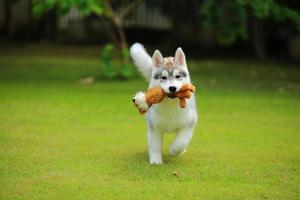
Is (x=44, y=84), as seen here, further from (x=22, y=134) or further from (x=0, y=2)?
(x=0, y=2)

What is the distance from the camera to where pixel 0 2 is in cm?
2095

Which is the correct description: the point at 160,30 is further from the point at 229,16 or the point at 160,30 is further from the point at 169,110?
the point at 169,110

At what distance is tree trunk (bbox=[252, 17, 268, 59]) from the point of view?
18.0 m

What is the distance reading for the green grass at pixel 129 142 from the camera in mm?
5816

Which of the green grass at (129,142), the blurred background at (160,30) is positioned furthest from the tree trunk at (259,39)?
the green grass at (129,142)

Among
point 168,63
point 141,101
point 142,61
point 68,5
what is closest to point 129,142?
point 142,61

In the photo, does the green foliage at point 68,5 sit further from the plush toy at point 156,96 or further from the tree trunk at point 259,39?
the tree trunk at point 259,39

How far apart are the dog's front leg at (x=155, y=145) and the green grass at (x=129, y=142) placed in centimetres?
11

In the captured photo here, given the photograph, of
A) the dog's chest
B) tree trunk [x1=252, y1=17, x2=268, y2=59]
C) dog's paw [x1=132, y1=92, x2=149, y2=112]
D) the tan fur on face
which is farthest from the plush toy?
tree trunk [x1=252, y1=17, x2=268, y2=59]

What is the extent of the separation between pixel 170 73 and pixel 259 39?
1249 cm

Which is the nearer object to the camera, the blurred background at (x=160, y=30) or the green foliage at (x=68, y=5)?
the green foliage at (x=68, y=5)

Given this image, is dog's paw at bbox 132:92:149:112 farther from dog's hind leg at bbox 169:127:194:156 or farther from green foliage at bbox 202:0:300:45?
green foliage at bbox 202:0:300:45

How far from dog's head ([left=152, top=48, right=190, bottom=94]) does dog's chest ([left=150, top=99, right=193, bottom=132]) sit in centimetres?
23

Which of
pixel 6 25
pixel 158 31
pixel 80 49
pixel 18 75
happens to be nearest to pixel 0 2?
pixel 6 25
